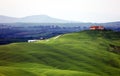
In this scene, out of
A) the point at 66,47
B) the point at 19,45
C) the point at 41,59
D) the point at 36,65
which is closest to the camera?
the point at 36,65

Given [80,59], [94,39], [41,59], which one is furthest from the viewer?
[94,39]

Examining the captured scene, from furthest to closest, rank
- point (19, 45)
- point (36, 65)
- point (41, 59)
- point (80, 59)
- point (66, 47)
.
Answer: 1. point (66, 47)
2. point (19, 45)
3. point (80, 59)
4. point (41, 59)
5. point (36, 65)

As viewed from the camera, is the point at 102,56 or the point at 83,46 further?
the point at 83,46

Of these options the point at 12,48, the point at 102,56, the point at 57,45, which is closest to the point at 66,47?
the point at 57,45

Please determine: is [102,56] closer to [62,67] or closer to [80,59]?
[80,59]

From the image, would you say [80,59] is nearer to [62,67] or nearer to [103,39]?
[62,67]

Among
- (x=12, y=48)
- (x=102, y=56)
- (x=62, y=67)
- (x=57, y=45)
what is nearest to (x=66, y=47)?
(x=57, y=45)
